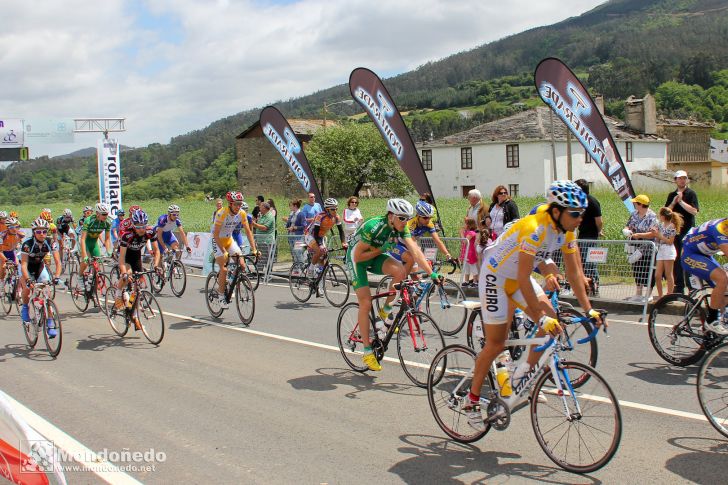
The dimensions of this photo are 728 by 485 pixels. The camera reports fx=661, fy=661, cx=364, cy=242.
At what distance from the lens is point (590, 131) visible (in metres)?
14.1

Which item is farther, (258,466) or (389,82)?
(389,82)

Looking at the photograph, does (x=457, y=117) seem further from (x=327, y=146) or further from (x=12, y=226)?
(x=12, y=226)

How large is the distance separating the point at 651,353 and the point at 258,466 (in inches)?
207

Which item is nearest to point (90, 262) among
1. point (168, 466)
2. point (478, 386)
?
point (168, 466)

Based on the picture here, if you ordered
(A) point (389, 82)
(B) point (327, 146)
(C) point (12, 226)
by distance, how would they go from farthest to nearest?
1. (A) point (389, 82)
2. (B) point (327, 146)
3. (C) point (12, 226)

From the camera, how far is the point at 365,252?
7535mm

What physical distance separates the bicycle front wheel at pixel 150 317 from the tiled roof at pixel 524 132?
48453 millimetres

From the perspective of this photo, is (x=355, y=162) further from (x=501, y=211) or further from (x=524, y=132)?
(x=501, y=211)

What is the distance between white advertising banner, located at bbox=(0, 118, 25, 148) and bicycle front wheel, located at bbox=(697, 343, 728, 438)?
35044mm

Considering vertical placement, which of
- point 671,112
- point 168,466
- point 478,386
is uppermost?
point 671,112

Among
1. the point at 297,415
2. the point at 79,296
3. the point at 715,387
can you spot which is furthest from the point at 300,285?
the point at 715,387

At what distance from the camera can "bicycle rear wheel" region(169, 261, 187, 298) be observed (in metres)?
15.2

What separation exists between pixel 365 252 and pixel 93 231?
24.2ft

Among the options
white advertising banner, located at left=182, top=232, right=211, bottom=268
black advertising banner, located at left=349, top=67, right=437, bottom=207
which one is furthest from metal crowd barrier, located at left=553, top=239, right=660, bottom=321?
white advertising banner, located at left=182, top=232, right=211, bottom=268
